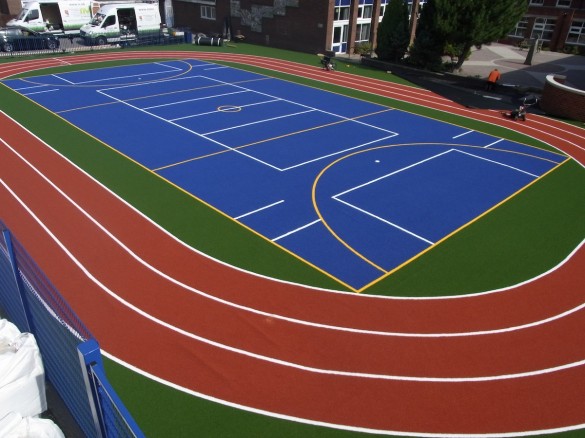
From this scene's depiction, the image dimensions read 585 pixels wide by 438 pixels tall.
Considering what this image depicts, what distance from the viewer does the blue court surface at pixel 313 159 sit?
39.4 ft

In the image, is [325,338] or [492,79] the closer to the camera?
[325,338]

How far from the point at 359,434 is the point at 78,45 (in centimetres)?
4069

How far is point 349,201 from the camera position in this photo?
13562mm

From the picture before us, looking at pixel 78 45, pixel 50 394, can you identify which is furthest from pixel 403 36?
pixel 50 394

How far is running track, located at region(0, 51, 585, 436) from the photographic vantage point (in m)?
7.25

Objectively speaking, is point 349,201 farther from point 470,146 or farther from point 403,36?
point 403,36

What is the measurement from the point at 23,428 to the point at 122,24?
138 feet

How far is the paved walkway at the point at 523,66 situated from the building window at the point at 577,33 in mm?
2280

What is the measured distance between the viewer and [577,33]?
147 feet

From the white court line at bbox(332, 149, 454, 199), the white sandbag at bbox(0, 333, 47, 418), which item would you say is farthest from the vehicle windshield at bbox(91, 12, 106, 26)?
the white sandbag at bbox(0, 333, 47, 418)

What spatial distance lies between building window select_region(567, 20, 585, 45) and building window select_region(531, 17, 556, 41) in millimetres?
1872

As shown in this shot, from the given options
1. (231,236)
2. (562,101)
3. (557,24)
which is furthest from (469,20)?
(231,236)

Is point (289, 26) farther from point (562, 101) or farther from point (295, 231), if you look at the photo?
point (295, 231)

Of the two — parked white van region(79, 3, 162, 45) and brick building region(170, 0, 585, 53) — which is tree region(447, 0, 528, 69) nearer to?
brick building region(170, 0, 585, 53)
